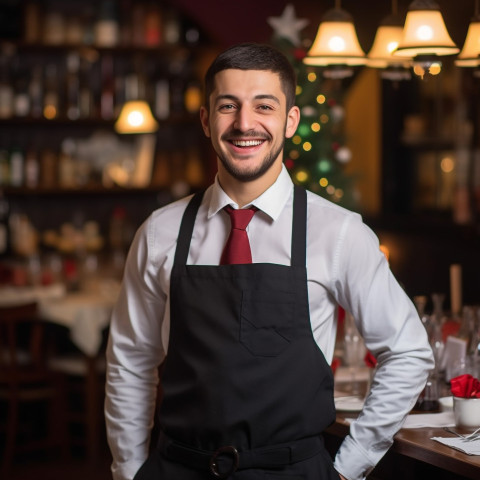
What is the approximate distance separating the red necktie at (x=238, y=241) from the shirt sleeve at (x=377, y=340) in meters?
0.23

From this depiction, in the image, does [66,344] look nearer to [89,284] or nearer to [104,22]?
[89,284]

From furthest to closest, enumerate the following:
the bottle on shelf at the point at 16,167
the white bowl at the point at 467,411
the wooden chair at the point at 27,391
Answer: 1. the bottle on shelf at the point at 16,167
2. the wooden chair at the point at 27,391
3. the white bowl at the point at 467,411

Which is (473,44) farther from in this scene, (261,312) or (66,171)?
(66,171)

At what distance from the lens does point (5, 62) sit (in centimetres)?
716

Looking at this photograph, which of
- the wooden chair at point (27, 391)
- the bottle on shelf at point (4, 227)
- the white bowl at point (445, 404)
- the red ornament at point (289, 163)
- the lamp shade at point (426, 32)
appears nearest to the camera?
the white bowl at point (445, 404)

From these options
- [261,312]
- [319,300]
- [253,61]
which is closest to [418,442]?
[319,300]

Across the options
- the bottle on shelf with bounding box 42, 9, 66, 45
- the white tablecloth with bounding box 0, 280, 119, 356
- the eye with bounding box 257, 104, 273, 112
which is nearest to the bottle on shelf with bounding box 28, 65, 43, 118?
the bottle on shelf with bounding box 42, 9, 66, 45

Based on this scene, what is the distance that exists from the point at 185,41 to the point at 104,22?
0.68 meters

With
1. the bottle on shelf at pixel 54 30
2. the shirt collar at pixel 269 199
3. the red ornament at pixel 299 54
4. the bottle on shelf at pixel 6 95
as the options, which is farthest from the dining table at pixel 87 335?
the shirt collar at pixel 269 199

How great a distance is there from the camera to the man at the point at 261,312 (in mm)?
2092

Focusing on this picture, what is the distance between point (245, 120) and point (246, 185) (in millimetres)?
193

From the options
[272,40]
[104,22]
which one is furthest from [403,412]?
[104,22]

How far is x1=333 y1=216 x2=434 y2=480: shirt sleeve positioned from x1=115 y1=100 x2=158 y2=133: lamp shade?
4.42m

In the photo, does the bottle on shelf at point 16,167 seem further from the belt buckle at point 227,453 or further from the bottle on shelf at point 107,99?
the belt buckle at point 227,453
